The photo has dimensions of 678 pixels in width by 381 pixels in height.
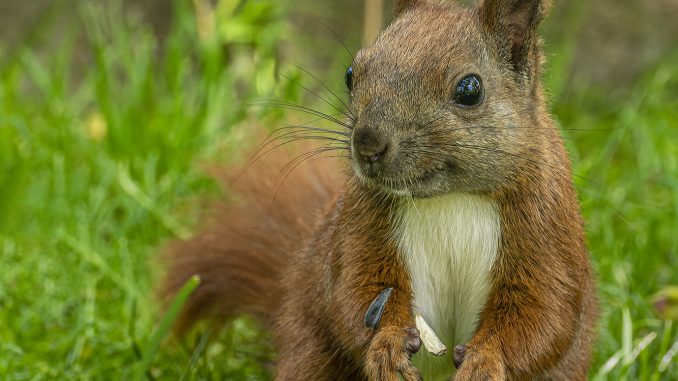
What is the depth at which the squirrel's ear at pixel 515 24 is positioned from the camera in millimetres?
2693

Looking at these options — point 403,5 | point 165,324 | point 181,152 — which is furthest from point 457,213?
point 181,152

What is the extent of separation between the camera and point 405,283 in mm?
2689

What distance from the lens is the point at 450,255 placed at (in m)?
2.68

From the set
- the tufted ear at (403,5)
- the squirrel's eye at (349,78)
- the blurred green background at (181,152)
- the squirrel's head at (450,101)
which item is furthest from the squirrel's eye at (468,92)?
the blurred green background at (181,152)

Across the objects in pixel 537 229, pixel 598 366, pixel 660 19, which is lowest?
pixel 598 366

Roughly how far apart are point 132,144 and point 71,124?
0.91 ft

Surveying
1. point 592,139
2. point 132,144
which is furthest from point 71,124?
point 592,139

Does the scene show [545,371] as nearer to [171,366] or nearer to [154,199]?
[171,366]

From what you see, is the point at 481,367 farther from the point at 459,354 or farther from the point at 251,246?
the point at 251,246

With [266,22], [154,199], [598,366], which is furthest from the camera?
[266,22]

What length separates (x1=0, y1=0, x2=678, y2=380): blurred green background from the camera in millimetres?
3555

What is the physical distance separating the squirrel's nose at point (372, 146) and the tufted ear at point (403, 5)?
1.80 ft

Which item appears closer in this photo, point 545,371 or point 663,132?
point 545,371

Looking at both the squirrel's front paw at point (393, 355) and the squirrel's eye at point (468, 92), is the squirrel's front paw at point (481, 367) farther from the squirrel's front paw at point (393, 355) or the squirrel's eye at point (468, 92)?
the squirrel's eye at point (468, 92)
